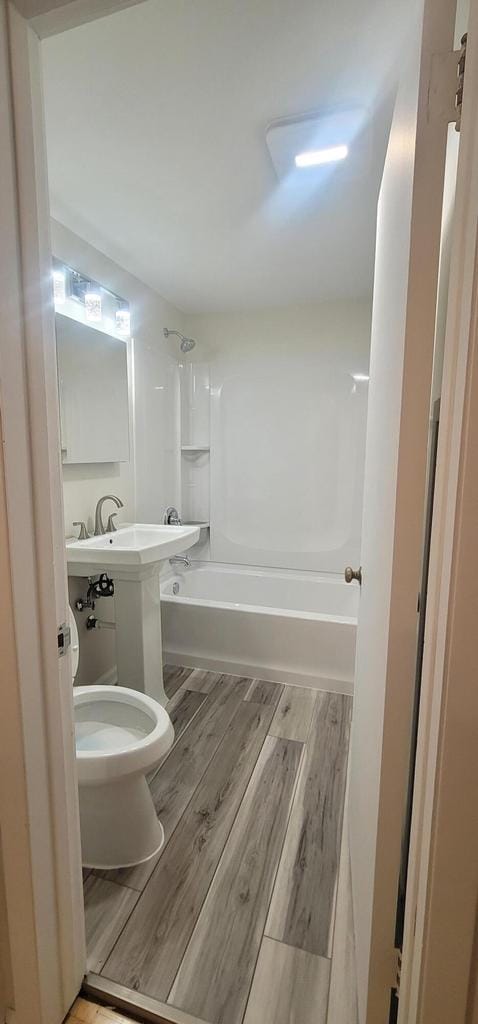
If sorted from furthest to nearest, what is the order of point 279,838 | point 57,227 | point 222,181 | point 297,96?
point 57,227
point 222,181
point 279,838
point 297,96

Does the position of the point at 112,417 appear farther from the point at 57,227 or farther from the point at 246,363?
the point at 246,363

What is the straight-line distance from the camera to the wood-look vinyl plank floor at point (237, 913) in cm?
96

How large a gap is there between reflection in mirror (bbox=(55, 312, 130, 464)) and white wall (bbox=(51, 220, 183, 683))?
0.23 ft

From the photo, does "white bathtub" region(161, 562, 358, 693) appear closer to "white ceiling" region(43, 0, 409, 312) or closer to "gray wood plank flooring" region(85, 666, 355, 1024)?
"gray wood plank flooring" region(85, 666, 355, 1024)

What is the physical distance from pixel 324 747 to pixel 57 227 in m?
2.58

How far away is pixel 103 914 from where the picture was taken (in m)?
1.15

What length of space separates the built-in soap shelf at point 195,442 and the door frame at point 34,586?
238 centimetres

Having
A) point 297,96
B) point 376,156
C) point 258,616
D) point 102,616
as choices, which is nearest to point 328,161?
point 376,156

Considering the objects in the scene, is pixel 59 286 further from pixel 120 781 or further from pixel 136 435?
pixel 120 781

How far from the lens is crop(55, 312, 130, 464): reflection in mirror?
192 cm

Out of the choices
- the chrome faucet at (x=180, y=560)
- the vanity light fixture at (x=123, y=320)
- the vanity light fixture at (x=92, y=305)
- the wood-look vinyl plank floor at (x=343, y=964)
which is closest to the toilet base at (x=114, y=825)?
the wood-look vinyl plank floor at (x=343, y=964)

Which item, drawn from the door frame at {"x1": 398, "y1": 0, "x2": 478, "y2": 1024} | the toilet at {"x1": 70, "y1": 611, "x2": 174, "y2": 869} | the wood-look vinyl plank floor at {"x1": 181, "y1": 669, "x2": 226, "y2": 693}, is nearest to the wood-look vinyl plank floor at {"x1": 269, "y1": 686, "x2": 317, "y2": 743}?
the wood-look vinyl plank floor at {"x1": 181, "y1": 669, "x2": 226, "y2": 693}

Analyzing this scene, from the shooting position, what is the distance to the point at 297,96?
1222 mm

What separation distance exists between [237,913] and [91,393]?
2.13 metres
